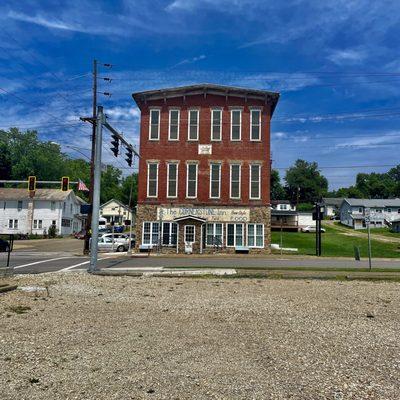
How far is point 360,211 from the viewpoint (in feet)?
297

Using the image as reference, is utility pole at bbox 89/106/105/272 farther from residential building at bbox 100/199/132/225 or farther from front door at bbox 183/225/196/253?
residential building at bbox 100/199/132/225

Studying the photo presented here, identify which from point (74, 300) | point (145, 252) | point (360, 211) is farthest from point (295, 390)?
point (360, 211)

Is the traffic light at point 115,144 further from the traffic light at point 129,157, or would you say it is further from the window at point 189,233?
the window at point 189,233

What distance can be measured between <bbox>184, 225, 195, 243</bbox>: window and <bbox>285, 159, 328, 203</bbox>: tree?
A: 100818 mm

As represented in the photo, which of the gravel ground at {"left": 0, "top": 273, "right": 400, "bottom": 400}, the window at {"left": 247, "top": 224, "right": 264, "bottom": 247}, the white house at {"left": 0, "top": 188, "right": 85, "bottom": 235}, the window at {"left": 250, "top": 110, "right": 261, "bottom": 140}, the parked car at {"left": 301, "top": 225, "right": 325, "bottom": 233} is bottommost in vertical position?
the gravel ground at {"left": 0, "top": 273, "right": 400, "bottom": 400}

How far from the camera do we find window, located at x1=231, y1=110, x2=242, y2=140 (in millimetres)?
38531

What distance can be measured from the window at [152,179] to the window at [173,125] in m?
3.14

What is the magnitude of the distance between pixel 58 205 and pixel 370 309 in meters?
68.9

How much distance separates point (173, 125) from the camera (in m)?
38.8

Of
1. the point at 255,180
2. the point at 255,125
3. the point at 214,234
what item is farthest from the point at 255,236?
the point at 255,125

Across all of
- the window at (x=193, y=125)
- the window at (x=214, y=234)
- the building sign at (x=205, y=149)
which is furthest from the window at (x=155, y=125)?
the window at (x=214, y=234)

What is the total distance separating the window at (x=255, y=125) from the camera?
38.4 meters

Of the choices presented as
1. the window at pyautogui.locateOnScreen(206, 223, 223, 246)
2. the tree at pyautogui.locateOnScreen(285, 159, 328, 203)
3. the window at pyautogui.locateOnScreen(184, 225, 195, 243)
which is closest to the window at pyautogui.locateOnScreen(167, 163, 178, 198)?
the window at pyautogui.locateOnScreen(184, 225, 195, 243)

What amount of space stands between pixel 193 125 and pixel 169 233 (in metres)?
10.5
